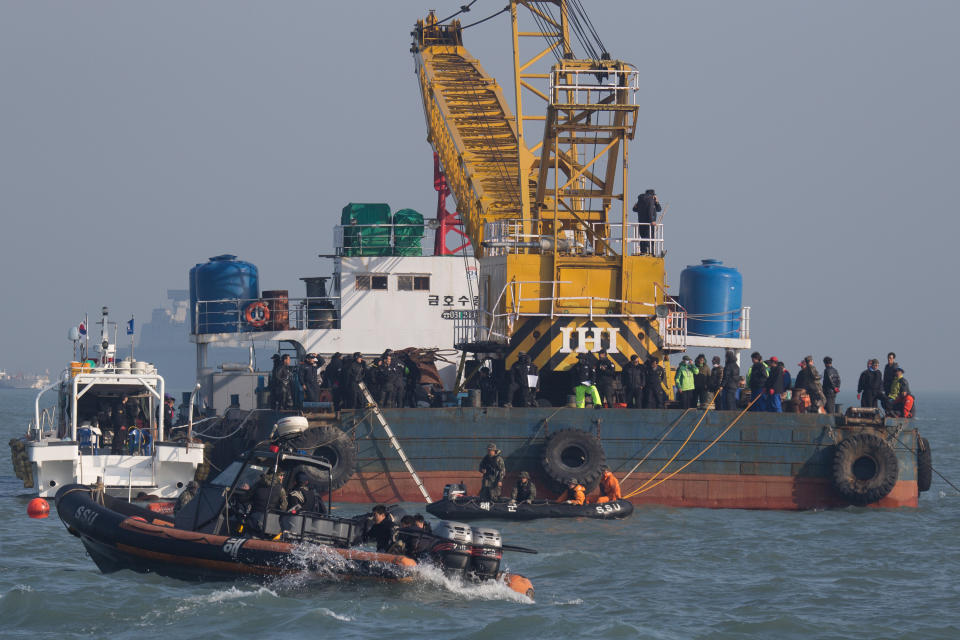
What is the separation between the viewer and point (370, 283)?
39562 millimetres

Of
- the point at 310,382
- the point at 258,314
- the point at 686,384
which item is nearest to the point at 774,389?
the point at 686,384

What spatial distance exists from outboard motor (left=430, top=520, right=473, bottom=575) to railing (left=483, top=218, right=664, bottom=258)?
1362cm

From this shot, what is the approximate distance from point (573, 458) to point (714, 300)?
10067 mm

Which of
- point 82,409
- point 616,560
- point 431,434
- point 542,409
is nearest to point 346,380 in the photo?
point 431,434

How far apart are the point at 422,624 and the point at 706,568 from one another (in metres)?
6.65

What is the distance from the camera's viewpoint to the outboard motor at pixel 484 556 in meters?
19.0

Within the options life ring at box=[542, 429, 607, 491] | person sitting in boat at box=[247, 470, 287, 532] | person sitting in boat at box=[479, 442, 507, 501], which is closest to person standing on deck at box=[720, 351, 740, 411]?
life ring at box=[542, 429, 607, 491]

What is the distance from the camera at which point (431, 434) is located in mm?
28812

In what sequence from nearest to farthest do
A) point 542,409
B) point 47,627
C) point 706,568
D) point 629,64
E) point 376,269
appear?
point 47,627
point 706,568
point 542,409
point 629,64
point 376,269

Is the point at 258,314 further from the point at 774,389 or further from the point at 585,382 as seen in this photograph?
the point at 774,389

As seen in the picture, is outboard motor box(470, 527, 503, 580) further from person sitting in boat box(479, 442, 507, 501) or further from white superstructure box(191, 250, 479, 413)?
white superstructure box(191, 250, 479, 413)

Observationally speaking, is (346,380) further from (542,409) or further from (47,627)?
(47,627)

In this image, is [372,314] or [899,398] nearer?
[899,398]

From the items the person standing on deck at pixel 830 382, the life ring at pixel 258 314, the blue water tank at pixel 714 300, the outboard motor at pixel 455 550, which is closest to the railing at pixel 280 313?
the life ring at pixel 258 314
